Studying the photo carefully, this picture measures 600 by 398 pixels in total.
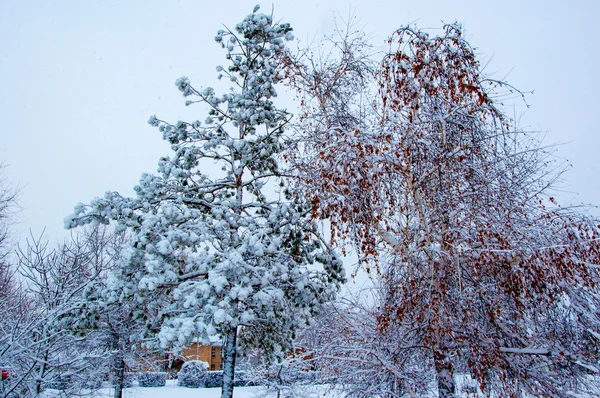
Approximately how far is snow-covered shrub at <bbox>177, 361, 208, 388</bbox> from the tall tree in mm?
23415

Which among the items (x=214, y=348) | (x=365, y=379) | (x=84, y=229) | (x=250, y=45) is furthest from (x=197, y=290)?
(x=214, y=348)

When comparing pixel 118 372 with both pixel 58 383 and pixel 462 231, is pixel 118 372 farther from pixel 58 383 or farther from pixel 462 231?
pixel 462 231

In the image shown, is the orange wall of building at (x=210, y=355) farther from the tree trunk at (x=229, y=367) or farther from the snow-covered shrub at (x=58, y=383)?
the tree trunk at (x=229, y=367)

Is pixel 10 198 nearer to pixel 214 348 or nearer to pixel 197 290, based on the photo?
pixel 197 290

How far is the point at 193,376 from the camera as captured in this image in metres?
26.8

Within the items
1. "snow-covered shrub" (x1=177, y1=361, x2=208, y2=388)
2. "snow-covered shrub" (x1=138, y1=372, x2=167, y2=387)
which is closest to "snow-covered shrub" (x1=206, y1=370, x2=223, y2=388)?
Answer: "snow-covered shrub" (x1=177, y1=361, x2=208, y2=388)

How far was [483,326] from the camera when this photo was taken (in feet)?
18.9

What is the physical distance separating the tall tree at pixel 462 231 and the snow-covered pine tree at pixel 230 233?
2.14m

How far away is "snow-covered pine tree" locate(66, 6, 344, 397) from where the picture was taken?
25.1 ft

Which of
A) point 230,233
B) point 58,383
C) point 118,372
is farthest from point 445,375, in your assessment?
point 118,372

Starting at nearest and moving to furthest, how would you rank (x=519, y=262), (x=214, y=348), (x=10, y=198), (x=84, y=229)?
(x=519, y=262)
(x=10, y=198)
(x=84, y=229)
(x=214, y=348)

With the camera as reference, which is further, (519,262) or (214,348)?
(214,348)

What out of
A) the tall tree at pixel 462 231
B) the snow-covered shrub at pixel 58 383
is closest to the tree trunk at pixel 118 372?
the snow-covered shrub at pixel 58 383

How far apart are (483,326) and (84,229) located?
2588 cm
